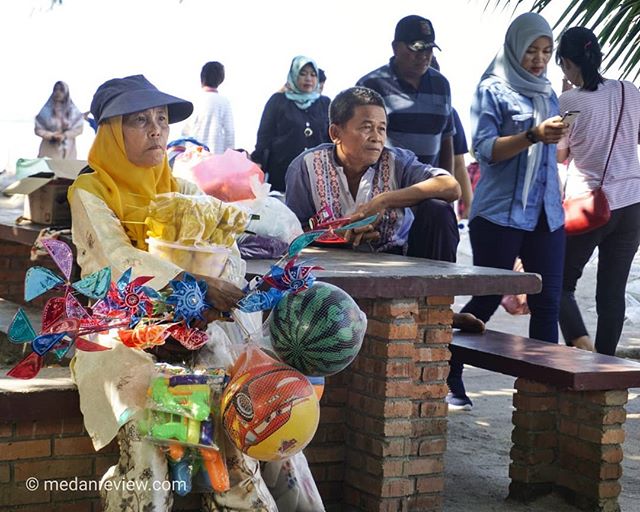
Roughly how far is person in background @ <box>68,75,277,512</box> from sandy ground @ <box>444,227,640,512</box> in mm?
1421

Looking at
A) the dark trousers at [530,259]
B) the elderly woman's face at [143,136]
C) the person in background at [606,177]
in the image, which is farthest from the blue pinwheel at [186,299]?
the person in background at [606,177]

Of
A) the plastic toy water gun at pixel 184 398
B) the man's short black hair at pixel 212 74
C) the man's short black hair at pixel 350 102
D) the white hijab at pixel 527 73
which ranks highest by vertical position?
the man's short black hair at pixel 212 74

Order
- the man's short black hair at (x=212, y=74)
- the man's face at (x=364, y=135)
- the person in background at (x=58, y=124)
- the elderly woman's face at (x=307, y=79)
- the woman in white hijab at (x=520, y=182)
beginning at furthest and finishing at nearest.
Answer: the person in background at (x=58, y=124)
the man's short black hair at (x=212, y=74)
the elderly woman's face at (x=307, y=79)
the woman in white hijab at (x=520, y=182)
the man's face at (x=364, y=135)

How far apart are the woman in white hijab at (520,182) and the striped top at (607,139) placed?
1.65ft

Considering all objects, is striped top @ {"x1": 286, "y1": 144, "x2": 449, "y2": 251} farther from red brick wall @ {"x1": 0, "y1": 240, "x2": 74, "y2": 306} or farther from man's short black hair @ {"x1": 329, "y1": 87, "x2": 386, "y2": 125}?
red brick wall @ {"x1": 0, "y1": 240, "x2": 74, "y2": 306}

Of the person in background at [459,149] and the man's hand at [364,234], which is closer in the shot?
the man's hand at [364,234]

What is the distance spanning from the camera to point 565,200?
22.0 feet

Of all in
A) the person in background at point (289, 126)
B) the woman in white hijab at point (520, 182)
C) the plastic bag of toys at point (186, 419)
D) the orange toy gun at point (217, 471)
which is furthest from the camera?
the person in background at point (289, 126)

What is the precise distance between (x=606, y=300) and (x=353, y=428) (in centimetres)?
262

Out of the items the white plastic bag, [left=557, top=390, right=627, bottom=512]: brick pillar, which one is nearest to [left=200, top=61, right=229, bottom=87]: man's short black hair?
[left=557, top=390, right=627, bottom=512]: brick pillar

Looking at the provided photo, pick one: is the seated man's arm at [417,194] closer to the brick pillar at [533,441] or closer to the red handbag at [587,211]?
the brick pillar at [533,441]

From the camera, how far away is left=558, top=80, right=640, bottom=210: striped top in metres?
6.58

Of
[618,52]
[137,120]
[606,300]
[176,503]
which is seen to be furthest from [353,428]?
[618,52]

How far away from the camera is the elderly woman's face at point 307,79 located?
9.06m
